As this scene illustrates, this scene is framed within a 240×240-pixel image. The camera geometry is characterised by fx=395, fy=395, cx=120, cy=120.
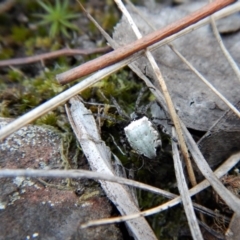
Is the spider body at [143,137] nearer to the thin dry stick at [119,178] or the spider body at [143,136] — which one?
the spider body at [143,136]

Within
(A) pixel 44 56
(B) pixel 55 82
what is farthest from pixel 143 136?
(A) pixel 44 56

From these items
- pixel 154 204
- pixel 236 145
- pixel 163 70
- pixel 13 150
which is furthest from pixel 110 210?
pixel 163 70

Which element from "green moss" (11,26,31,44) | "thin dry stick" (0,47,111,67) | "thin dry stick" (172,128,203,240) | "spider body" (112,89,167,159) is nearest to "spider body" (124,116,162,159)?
"spider body" (112,89,167,159)

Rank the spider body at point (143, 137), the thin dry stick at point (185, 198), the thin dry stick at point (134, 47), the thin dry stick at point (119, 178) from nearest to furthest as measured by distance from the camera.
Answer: the thin dry stick at point (119, 178) < the thin dry stick at point (185, 198) < the thin dry stick at point (134, 47) < the spider body at point (143, 137)

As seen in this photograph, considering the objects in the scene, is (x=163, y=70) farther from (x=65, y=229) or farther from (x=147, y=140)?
(x=65, y=229)

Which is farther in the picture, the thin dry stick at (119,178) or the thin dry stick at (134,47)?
the thin dry stick at (134,47)

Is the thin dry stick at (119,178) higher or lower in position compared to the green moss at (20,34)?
lower

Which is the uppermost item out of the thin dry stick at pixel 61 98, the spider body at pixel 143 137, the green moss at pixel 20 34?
the green moss at pixel 20 34

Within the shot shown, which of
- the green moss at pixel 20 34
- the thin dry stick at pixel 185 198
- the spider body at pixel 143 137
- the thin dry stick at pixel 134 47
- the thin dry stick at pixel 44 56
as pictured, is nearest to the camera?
the thin dry stick at pixel 185 198

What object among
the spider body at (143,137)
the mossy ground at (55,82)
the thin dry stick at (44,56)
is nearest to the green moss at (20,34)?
the mossy ground at (55,82)
